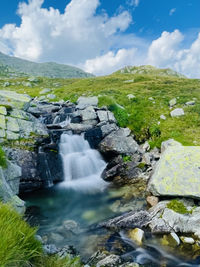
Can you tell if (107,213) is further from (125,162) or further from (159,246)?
(125,162)

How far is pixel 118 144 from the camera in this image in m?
18.4

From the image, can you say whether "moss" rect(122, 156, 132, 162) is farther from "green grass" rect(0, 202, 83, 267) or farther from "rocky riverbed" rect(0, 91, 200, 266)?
"green grass" rect(0, 202, 83, 267)

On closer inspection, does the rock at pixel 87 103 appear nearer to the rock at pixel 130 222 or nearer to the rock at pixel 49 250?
the rock at pixel 130 222

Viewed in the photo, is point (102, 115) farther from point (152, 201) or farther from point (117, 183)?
point (152, 201)

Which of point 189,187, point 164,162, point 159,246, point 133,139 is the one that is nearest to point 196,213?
point 189,187

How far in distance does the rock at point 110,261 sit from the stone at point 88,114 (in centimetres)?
1629

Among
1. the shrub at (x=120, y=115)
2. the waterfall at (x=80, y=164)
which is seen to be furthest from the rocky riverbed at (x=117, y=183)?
the shrub at (x=120, y=115)

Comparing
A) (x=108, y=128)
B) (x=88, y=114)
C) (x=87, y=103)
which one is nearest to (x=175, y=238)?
(x=108, y=128)

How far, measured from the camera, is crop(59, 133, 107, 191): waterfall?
16109 mm

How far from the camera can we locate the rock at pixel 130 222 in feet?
30.6

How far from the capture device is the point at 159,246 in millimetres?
8008

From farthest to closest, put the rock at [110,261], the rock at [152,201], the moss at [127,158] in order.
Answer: the moss at [127,158], the rock at [152,201], the rock at [110,261]

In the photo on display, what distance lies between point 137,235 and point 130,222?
1.01 m

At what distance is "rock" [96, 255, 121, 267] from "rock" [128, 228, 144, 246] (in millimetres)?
1671
